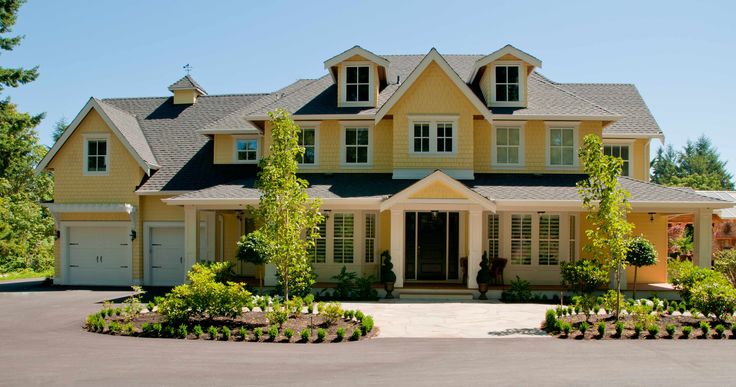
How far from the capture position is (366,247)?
69.6ft

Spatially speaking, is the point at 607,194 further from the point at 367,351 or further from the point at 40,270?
the point at 40,270

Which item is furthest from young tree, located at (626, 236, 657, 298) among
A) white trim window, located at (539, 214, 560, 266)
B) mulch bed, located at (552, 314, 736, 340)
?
white trim window, located at (539, 214, 560, 266)

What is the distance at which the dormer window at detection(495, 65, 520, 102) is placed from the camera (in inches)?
865

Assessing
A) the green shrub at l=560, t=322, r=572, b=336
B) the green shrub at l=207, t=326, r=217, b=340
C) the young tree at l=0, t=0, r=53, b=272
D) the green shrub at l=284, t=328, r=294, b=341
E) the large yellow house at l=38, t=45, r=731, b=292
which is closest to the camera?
the green shrub at l=284, t=328, r=294, b=341

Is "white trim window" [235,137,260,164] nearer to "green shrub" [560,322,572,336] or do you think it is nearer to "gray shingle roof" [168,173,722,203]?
"gray shingle roof" [168,173,722,203]

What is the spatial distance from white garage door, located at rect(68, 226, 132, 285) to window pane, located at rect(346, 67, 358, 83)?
402 inches

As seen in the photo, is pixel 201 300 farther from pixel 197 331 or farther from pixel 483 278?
pixel 483 278

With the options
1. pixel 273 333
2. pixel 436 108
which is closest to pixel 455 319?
pixel 273 333

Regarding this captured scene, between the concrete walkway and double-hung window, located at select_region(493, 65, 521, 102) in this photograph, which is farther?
double-hung window, located at select_region(493, 65, 521, 102)

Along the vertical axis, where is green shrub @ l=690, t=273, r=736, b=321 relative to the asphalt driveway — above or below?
above

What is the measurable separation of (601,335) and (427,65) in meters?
11.2

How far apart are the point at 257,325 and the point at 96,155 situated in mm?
12913

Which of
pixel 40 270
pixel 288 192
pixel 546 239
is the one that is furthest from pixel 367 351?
pixel 40 270

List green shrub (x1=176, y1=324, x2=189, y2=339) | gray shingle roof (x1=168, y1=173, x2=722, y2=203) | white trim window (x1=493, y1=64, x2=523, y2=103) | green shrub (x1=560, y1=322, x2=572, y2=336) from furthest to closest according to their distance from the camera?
white trim window (x1=493, y1=64, x2=523, y2=103)
gray shingle roof (x1=168, y1=173, x2=722, y2=203)
green shrub (x1=560, y1=322, x2=572, y2=336)
green shrub (x1=176, y1=324, x2=189, y2=339)
